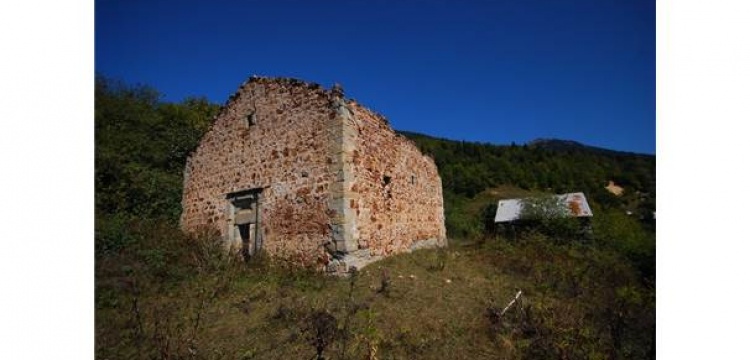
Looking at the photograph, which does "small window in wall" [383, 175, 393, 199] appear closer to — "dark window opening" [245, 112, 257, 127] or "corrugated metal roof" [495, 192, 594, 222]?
"dark window opening" [245, 112, 257, 127]

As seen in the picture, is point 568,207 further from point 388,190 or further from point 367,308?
point 367,308

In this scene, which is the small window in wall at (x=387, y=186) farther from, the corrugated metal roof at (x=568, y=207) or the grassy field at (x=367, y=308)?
the corrugated metal roof at (x=568, y=207)

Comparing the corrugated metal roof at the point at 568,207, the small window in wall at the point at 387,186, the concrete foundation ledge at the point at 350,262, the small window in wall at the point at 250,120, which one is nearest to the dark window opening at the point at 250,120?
the small window in wall at the point at 250,120

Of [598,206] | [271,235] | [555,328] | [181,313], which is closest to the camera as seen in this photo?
[555,328]

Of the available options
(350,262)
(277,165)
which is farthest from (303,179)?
(350,262)

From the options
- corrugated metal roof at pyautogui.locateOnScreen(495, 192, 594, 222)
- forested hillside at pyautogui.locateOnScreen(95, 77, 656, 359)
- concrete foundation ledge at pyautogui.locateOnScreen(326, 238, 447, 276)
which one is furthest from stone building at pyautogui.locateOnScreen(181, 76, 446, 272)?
corrugated metal roof at pyautogui.locateOnScreen(495, 192, 594, 222)

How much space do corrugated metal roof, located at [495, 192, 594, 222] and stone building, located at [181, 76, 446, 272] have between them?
1014 centimetres

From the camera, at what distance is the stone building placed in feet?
21.7

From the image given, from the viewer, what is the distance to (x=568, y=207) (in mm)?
15766

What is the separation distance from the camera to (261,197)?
7.57m

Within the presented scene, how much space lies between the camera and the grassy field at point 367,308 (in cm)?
381
